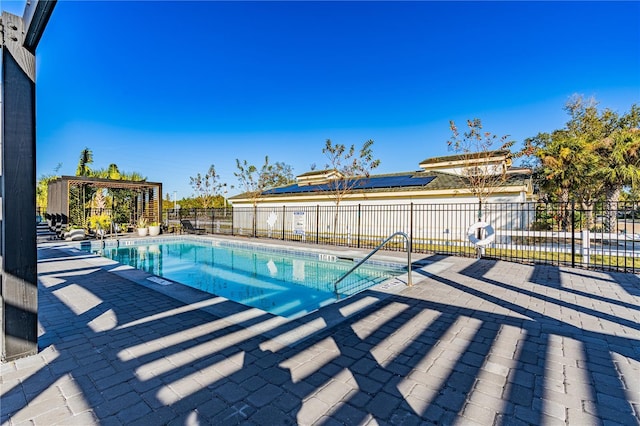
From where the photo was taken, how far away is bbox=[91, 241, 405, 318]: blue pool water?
6195 mm

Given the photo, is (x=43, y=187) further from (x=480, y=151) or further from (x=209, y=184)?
(x=480, y=151)

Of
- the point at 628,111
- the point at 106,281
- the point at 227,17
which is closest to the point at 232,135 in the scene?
the point at 227,17

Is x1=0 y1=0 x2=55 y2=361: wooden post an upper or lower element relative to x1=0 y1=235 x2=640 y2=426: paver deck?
upper

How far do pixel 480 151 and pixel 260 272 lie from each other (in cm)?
1146

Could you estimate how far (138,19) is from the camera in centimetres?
991

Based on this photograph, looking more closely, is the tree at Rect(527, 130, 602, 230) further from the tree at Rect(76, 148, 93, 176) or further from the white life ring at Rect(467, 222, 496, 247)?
the tree at Rect(76, 148, 93, 176)

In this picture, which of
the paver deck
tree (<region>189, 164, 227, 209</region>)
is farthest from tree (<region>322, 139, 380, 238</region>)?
tree (<region>189, 164, 227, 209</region>)

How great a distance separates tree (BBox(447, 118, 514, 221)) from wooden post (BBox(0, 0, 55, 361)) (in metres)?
13.4

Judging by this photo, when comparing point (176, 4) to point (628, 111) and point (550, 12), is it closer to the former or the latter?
point (550, 12)

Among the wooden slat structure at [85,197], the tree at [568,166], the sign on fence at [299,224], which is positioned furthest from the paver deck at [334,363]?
the wooden slat structure at [85,197]

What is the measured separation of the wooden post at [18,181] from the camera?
2.39 meters

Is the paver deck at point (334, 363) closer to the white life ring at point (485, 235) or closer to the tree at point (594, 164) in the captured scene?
the white life ring at point (485, 235)

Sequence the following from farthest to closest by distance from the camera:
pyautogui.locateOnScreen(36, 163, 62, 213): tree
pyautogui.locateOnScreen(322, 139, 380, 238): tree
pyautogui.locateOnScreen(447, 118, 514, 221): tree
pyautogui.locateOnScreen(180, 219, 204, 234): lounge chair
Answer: pyautogui.locateOnScreen(36, 163, 62, 213): tree, pyautogui.locateOnScreen(180, 219, 204, 234): lounge chair, pyautogui.locateOnScreen(322, 139, 380, 238): tree, pyautogui.locateOnScreen(447, 118, 514, 221): tree

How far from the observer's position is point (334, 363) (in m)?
2.51
